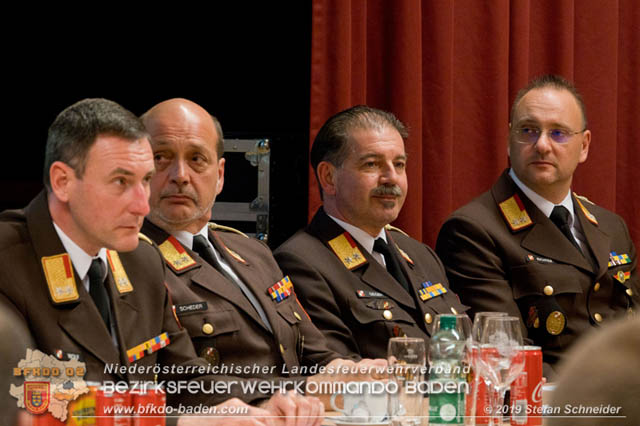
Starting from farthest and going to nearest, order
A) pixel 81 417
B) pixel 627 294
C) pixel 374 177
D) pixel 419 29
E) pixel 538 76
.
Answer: pixel 538 76, pixel 419 29, pixel 627 294, pixel 374 177, pixel 81 417

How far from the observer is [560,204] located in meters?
3.44

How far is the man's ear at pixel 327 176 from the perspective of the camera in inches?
123

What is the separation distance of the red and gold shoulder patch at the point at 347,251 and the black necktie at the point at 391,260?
12 centimetres

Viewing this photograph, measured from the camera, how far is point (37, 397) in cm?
156

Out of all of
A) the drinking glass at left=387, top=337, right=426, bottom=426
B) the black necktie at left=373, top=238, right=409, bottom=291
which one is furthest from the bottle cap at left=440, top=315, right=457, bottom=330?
the black necktie at left=373, top=238, right=409, bottom=291

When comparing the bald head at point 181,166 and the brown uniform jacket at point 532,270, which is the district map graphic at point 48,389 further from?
the brown uniform jacket at point 532,270

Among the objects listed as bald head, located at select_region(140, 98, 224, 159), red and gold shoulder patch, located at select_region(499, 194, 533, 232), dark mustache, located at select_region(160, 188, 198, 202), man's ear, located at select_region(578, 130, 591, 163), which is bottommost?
red and gold shoulder patch, located at select_region(499, 194, 533, 232)

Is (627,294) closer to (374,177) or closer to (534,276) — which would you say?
(534,276)

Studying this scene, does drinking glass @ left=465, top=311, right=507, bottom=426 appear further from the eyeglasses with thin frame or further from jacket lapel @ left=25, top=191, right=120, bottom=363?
the eyeglasses with thin frame

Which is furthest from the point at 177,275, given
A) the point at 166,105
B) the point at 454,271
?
the point at 454,271

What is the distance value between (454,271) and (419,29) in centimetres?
106

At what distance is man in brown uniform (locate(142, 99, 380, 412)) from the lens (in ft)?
7.99

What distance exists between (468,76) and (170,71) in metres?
1.26

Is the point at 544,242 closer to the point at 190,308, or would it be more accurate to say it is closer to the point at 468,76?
the point at 468,76
